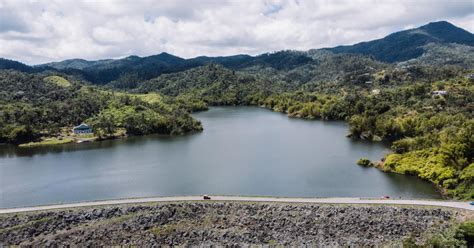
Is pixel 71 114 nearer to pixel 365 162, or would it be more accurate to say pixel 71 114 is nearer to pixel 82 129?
pixel 82 129

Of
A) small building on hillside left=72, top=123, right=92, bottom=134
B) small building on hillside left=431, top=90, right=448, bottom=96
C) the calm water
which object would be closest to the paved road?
the calm water

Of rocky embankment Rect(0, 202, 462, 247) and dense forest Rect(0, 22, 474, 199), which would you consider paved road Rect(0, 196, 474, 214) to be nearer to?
rocky embankment Rect(0, 202, 462, 247)

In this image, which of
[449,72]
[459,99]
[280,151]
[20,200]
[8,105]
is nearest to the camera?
[20,200]

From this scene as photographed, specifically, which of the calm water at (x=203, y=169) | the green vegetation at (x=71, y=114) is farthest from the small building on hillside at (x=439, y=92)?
the green vegetation at (x=71, y=114)

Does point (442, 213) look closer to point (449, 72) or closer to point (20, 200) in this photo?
point (20, 200)

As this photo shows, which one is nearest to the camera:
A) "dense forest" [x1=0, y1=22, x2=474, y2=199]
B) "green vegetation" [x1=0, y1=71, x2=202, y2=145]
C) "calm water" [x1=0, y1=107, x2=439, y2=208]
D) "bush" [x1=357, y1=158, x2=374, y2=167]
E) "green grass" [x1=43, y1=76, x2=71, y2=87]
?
"calm water" [x1=0, y1=107, x2=439, y2=208]

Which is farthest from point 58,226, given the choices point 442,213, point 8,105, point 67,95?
point 67,95
